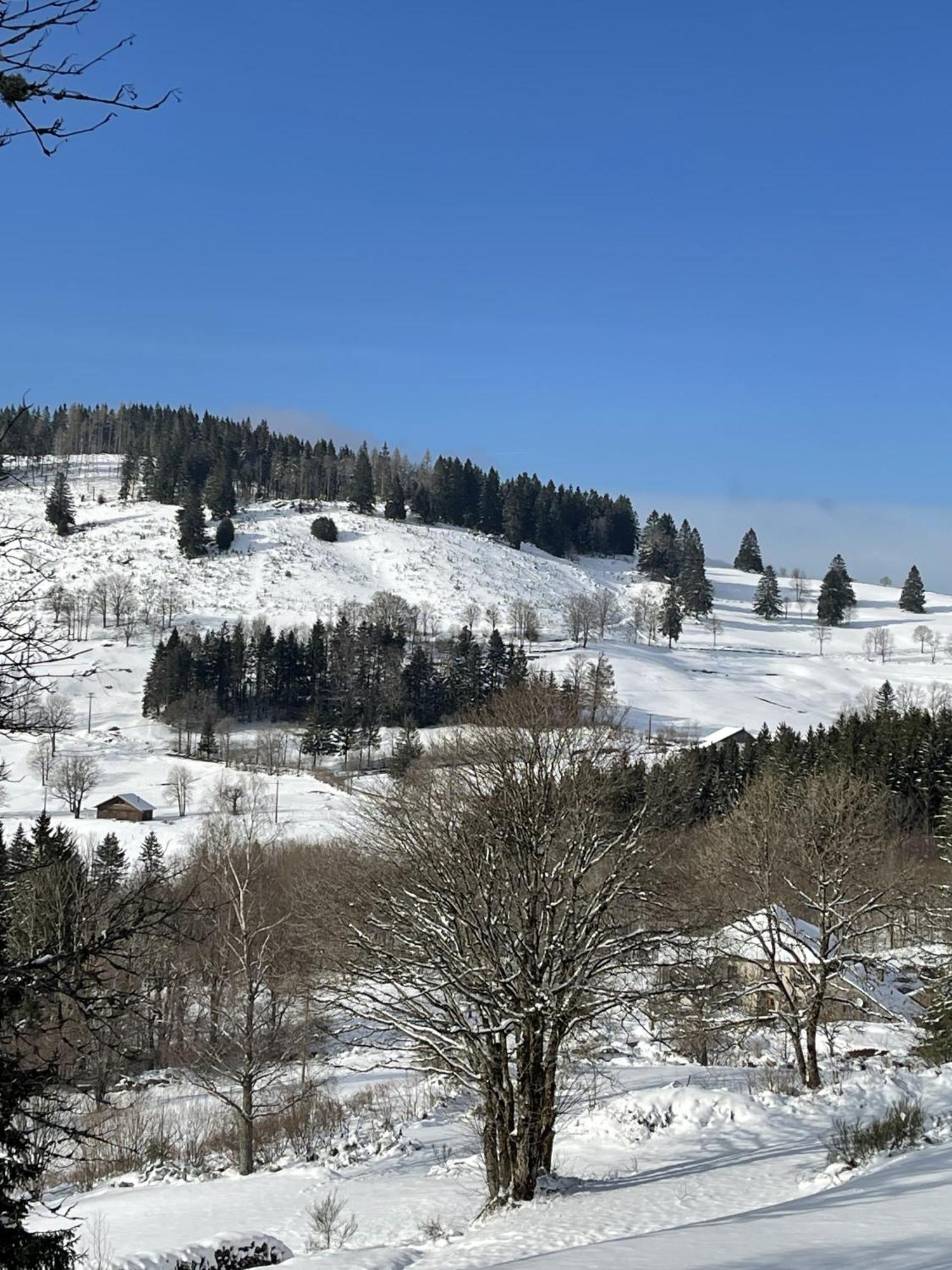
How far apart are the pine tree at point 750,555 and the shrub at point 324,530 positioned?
7944cm

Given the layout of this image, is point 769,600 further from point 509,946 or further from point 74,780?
point 509,946

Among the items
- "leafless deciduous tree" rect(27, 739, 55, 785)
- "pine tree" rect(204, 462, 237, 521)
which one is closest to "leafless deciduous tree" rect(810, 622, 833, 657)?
"pine tree" rect(204, 462, 237, 521)

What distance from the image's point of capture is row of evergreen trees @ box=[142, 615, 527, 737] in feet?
291

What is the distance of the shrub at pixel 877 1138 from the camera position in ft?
41.1

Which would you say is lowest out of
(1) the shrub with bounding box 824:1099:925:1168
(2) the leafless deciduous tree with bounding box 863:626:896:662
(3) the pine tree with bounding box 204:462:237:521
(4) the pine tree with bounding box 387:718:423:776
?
(4) the pine tree with bounding box 387:718:423:776

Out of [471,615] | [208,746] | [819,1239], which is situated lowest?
[208,746]

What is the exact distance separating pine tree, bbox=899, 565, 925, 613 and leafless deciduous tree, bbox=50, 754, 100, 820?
390ft

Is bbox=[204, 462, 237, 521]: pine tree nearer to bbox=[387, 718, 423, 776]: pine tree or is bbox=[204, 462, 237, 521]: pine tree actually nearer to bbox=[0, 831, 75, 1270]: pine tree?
bbox=[387, 718, 423, 776]: pine tree

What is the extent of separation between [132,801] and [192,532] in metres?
64.9

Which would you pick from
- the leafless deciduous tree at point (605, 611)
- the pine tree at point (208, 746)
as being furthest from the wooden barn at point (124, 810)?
the leafless deciduous tree at point (605, 611)

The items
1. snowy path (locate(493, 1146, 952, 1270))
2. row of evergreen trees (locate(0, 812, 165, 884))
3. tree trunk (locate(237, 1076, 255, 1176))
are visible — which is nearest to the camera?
snowy path (locate(493, 1146, 952, 1270))

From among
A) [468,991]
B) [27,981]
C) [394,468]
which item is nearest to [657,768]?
[468,991]

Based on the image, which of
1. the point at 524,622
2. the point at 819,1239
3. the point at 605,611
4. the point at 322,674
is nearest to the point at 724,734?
the point at 524,622

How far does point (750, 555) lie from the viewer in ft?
581
